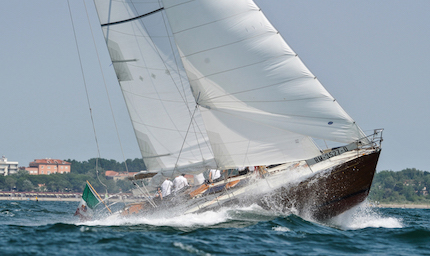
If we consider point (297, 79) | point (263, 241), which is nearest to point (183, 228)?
point (263, 241)

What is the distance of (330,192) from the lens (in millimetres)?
12820

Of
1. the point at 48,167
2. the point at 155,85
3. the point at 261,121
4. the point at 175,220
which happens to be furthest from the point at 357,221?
the point at 48,167

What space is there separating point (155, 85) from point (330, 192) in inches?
264

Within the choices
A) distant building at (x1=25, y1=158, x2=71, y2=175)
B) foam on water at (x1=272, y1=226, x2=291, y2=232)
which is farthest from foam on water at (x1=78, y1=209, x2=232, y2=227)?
distant building at (x1=25, y1=158, x2=71, y2=175)

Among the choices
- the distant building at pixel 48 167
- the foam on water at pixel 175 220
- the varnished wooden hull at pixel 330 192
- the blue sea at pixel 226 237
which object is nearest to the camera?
the blue sea at pixel 226 237

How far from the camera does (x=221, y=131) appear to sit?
44.4 ft

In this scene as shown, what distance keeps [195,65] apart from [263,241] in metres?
5.71

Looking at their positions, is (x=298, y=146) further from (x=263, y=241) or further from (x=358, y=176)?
(x=263, y=241)

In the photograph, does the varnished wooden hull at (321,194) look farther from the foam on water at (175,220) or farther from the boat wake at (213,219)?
the foam on water at (175,220)

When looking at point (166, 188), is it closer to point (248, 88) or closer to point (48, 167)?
point (248, 88)

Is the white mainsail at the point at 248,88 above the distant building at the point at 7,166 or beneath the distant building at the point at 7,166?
beneath

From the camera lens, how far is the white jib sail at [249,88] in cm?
1256

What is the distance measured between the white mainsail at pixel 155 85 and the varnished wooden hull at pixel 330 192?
10.9ft

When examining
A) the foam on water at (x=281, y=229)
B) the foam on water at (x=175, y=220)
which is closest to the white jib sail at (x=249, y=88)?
the foam on water at (x=175, y=220)
